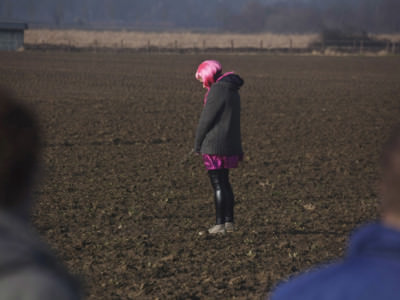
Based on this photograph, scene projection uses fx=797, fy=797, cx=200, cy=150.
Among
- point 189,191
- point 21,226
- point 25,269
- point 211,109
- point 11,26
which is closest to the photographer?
point 25,269

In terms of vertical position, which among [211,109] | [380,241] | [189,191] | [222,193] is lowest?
[189,191]

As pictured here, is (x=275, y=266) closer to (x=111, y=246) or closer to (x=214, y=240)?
(x=214, y=240)

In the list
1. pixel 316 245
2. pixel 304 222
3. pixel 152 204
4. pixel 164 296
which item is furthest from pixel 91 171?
pixel 164 296

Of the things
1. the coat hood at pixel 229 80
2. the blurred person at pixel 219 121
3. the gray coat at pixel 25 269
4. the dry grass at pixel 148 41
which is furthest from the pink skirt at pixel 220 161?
the dry grass at pixel 148 41

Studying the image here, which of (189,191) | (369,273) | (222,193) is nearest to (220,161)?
(222,193)

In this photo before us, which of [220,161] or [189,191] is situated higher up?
[220,161]

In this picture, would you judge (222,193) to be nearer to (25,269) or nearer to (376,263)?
(376,263)

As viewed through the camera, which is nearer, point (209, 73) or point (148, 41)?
point (209, 73)

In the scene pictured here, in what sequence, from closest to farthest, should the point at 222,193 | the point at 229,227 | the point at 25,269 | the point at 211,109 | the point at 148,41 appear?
the point at 25,269 < the point at 211,109 < the point at 222,193 < the point at 229,227 < the point at 148,41

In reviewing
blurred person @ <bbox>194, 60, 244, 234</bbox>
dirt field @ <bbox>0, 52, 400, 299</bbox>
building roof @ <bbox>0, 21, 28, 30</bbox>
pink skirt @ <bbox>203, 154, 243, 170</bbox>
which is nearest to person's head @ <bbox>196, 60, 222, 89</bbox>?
blurred person @ <bbox>194, 60, 244, 234</bbox>

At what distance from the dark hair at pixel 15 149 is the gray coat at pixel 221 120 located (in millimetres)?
5525

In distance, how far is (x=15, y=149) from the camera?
5.32 ft

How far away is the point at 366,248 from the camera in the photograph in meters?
1.64

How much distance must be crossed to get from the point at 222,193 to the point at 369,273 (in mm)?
5872
